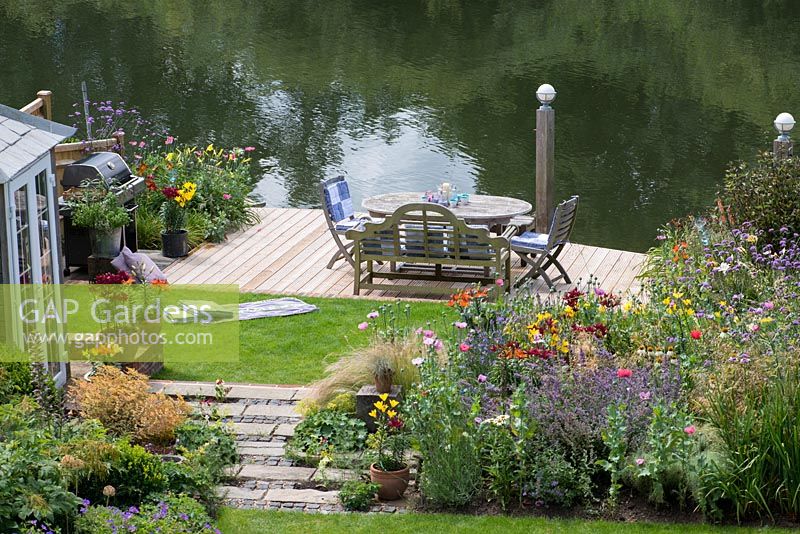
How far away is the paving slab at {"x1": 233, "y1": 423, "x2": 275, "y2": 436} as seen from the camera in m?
7.54

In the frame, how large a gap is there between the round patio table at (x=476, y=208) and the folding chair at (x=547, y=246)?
0.85 ft

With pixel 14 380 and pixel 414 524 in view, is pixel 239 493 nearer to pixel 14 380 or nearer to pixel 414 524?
pixel 414 524

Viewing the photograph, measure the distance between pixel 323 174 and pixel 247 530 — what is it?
12.0m

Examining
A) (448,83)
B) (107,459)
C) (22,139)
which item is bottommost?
(448,83)

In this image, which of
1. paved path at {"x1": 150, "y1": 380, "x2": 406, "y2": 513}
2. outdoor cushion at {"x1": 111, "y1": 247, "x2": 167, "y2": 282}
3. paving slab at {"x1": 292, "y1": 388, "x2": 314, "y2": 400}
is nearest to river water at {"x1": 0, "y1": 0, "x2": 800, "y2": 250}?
outdoor cushion at {"x1": 111, "y1": 247, "x2": 167, "y2": 282}

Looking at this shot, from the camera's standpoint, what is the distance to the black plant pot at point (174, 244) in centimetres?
1172

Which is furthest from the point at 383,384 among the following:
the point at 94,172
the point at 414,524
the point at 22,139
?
the point at 94,172

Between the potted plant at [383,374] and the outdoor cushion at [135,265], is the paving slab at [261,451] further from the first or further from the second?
the outdoor cushion at [135,265]

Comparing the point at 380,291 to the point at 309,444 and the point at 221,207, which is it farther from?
the point at 309,444

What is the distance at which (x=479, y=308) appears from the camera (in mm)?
7824

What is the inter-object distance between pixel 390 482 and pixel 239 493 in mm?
850

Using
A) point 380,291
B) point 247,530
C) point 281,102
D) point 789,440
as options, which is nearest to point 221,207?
point 380,291

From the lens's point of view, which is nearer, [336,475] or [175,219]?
[336,475]

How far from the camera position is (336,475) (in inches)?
272
